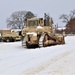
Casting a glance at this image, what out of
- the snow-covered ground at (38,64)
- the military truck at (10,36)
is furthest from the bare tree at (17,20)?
the snow-covered ground at (38,64)

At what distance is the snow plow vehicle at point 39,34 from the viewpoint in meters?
35.4

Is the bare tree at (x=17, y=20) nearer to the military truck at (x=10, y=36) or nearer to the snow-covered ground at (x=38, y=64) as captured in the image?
the military truck at (x=10, y=36)

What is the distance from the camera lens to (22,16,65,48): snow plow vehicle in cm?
3541

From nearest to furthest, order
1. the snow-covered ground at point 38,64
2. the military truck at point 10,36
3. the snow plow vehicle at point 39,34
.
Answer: the snow-covered ground at point 38,64
the snow plow vehicle at point 39,34
the military truck at point 10,36

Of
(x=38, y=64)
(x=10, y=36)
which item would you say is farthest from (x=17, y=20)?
(x=38, y=64)

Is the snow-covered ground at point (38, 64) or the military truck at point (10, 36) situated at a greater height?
the military truck at point (10, 36)

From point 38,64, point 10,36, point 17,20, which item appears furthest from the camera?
point 17,20

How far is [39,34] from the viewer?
36344 millimetres

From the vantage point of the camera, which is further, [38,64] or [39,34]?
[39,34]

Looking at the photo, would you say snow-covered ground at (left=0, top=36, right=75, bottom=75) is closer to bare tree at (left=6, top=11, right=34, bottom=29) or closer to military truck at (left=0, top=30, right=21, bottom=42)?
military truck at (left=0, top=30, right=21, bottom=42)

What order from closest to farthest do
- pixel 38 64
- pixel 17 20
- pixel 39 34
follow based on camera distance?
pixel 38 64
pixel 39 34
pixel 17 20

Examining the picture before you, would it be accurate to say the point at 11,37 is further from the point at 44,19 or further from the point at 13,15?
Result: the point at 13,15

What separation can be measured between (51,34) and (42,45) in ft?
12.6

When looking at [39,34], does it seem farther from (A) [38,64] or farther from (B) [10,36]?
(B) [10,36]
